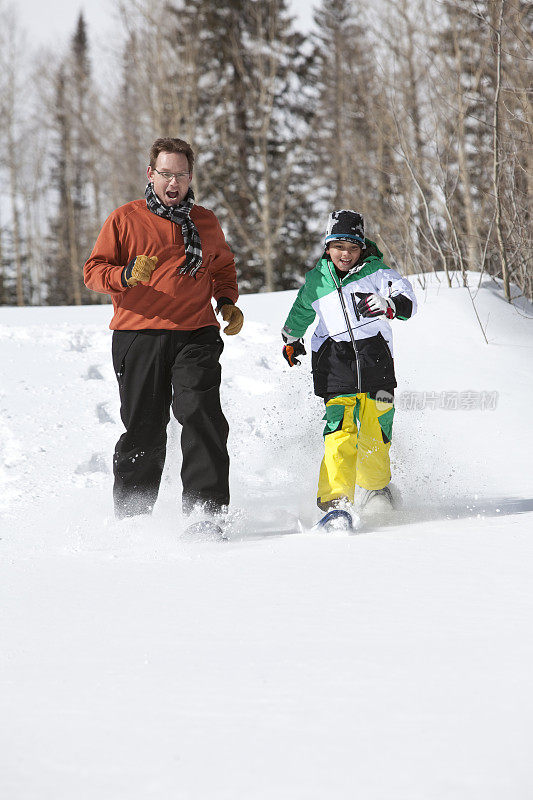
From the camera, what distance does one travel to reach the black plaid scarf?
10.6 feet

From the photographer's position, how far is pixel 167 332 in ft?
10.7

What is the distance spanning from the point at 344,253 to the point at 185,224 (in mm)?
711

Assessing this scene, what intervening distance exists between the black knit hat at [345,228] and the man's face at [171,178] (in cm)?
66

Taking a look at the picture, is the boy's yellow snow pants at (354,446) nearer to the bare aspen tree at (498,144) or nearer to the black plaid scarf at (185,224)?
the black plaid scarf at (185,224)

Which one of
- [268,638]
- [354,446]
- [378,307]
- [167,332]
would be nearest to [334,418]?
[354,446]

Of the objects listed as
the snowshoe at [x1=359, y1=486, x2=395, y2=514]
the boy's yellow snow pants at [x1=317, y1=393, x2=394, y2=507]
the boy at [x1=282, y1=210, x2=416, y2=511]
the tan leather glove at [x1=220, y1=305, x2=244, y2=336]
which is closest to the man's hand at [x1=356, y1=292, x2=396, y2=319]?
A: the boy at [x1=282, y1=210, x2=416, y2=511]

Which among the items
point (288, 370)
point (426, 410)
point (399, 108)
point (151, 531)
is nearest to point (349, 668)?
point (151, 531)

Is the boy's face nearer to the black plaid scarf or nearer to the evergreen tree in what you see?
the black plaid scarf

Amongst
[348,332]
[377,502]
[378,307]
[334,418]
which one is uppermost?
[378,307]

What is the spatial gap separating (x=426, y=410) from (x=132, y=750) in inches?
176

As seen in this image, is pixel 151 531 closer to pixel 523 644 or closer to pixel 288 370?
pixel 523 644

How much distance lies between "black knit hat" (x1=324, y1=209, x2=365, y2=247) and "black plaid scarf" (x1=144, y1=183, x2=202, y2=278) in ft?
1.89

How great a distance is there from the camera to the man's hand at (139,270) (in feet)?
9.88

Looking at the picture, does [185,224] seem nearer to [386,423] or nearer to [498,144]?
[386,423]
